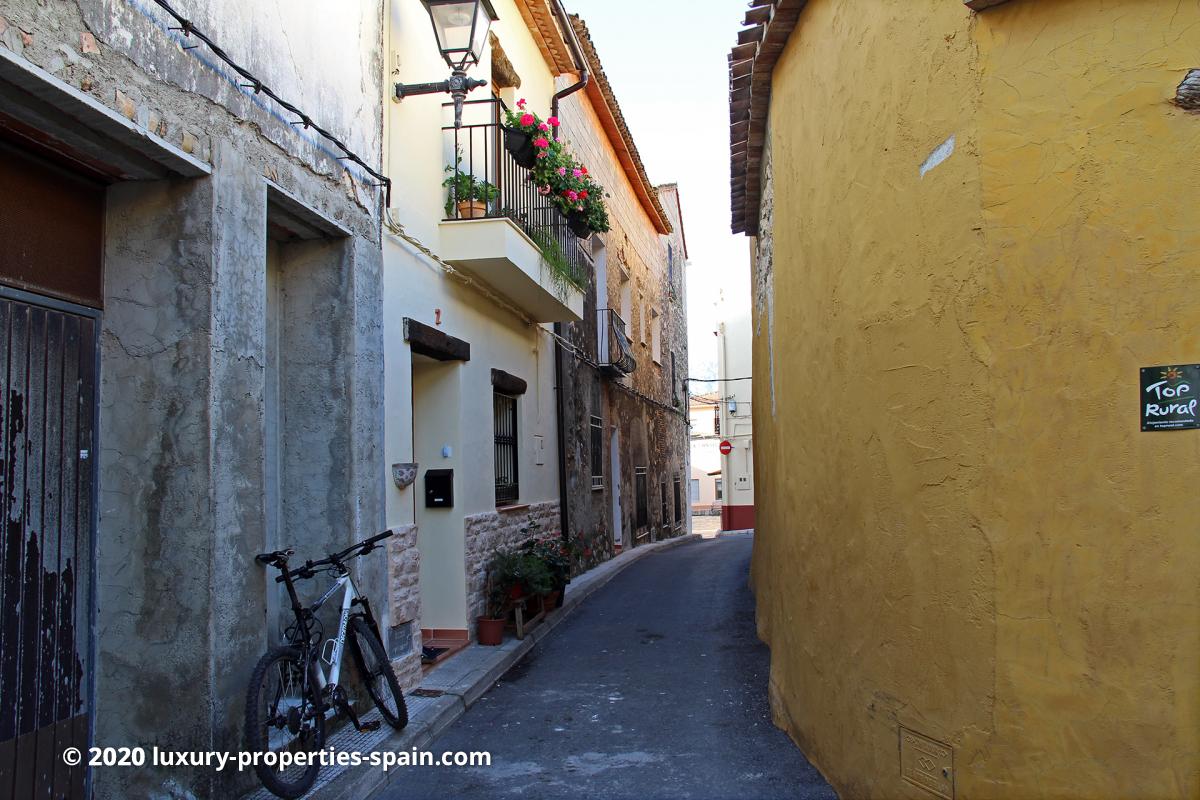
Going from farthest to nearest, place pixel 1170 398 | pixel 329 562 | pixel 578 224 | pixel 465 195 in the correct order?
pixel 578 224 → pixel 465 195 → pixel 329 562 → pixel 1170 398

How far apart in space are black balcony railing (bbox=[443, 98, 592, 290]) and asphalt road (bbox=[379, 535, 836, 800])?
3.64 m

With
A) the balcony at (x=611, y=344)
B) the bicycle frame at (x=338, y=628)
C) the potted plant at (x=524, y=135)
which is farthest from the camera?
the balcony at (x=611, y=344)

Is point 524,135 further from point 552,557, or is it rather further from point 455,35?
point 552,557

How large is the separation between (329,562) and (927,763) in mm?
3022

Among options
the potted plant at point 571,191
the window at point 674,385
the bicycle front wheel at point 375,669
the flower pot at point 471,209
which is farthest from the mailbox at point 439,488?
the window at point 674,385

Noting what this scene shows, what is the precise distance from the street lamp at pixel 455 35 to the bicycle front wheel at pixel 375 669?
3.60 metres

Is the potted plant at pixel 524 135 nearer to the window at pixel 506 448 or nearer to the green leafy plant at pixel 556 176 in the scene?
the green leafy plant at pixel 556 176

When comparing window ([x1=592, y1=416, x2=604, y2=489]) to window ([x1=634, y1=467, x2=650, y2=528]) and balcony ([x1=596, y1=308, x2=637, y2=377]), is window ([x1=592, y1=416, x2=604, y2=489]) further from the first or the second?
window ([x1=634, y1=467, x2=650, y2=528])

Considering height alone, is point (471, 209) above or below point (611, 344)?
above

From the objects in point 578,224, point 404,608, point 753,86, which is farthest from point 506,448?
point 753,86

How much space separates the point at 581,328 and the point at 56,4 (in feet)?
34.2

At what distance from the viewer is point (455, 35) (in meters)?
6.68

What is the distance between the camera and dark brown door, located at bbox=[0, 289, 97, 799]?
3.52 meters

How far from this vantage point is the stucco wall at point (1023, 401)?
305cm
